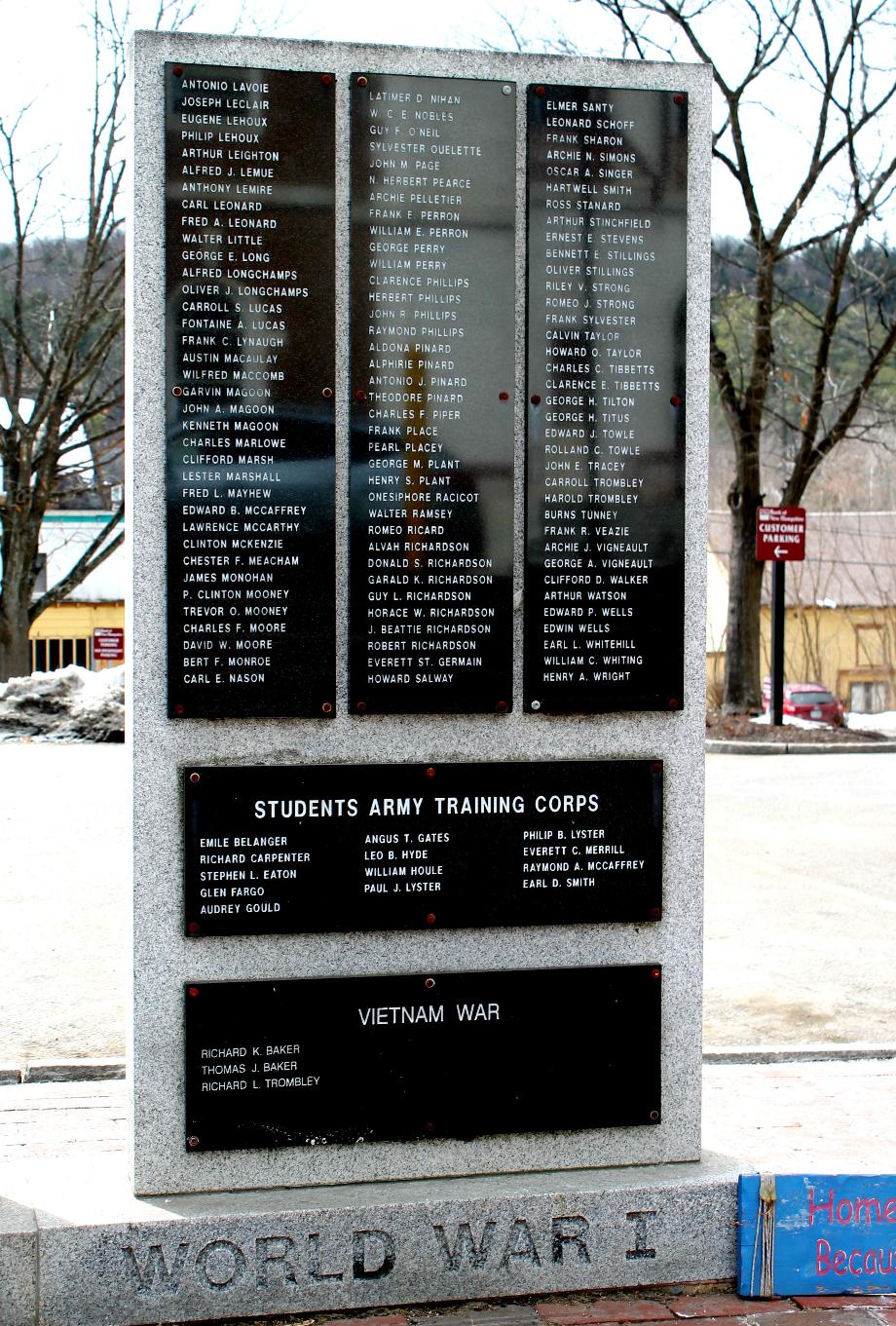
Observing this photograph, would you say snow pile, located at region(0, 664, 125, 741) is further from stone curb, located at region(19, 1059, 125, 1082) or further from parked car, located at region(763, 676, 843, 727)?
parked car, located at region(763, 676, 843, 727)

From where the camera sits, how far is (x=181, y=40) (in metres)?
3.97

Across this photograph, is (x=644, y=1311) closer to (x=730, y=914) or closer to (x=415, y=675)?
(x=415, y=675)

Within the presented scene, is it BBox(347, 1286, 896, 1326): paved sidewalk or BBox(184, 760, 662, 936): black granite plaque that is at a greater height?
BBox(184, 760, 662, 936): black granite plaque

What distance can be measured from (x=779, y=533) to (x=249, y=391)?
18466 millimetres

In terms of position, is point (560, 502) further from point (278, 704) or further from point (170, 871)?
point (170, 871)

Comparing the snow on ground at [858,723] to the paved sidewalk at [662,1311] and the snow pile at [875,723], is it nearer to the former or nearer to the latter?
the snow pile at [875,723]

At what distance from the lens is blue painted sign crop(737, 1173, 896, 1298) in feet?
13.4

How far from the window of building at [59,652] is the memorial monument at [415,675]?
4908cm

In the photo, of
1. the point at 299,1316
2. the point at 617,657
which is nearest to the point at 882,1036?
the point at 617,657

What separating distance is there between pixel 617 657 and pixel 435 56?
176 centimetres

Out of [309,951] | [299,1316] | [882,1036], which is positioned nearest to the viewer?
[299,1316]

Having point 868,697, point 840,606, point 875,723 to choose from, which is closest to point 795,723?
point 875,723

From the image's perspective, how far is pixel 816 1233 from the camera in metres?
4.10

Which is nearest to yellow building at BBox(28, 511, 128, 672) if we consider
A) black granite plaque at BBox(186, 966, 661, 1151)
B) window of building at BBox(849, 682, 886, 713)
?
window of building at BBox(849, 682, 886, 713)
